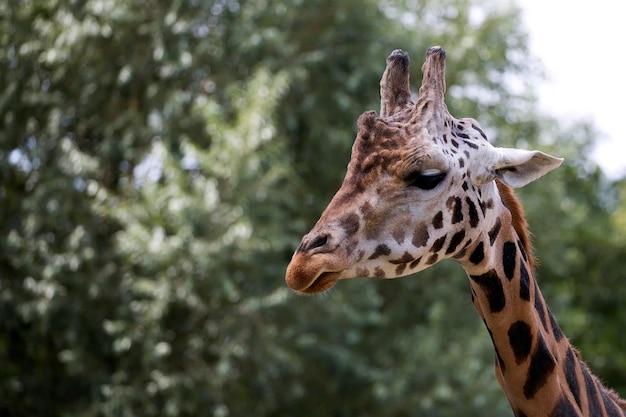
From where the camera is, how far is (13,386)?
1570cm

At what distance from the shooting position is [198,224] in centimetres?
1393

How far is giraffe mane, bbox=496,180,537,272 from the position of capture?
4.50 meters

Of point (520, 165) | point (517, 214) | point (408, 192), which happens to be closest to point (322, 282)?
point (408, 192)

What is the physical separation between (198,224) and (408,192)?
1014cm

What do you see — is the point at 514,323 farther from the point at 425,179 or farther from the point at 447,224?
the point at 425,179

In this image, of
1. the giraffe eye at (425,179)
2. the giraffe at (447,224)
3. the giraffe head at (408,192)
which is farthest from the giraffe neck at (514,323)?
the giraffe eye at (425,179)

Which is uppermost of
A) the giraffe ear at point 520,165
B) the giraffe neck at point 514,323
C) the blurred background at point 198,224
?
the blurred background at point 198,224

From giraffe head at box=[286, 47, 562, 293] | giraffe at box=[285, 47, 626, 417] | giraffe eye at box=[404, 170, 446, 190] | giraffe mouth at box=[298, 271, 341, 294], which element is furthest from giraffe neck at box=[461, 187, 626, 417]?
giraffe mouth at box=[298, 271, 341, 294]

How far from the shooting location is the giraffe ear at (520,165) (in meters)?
4.20

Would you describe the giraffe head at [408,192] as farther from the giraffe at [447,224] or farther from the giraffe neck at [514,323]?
the giraffe neck at [514,323]

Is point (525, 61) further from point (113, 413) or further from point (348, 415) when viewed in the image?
point (113, 413)

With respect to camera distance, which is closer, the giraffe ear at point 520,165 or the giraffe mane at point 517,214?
the giraffe ear at point 520,165

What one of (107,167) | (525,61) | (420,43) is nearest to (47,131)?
(107,167)

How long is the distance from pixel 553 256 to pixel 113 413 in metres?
9.59
